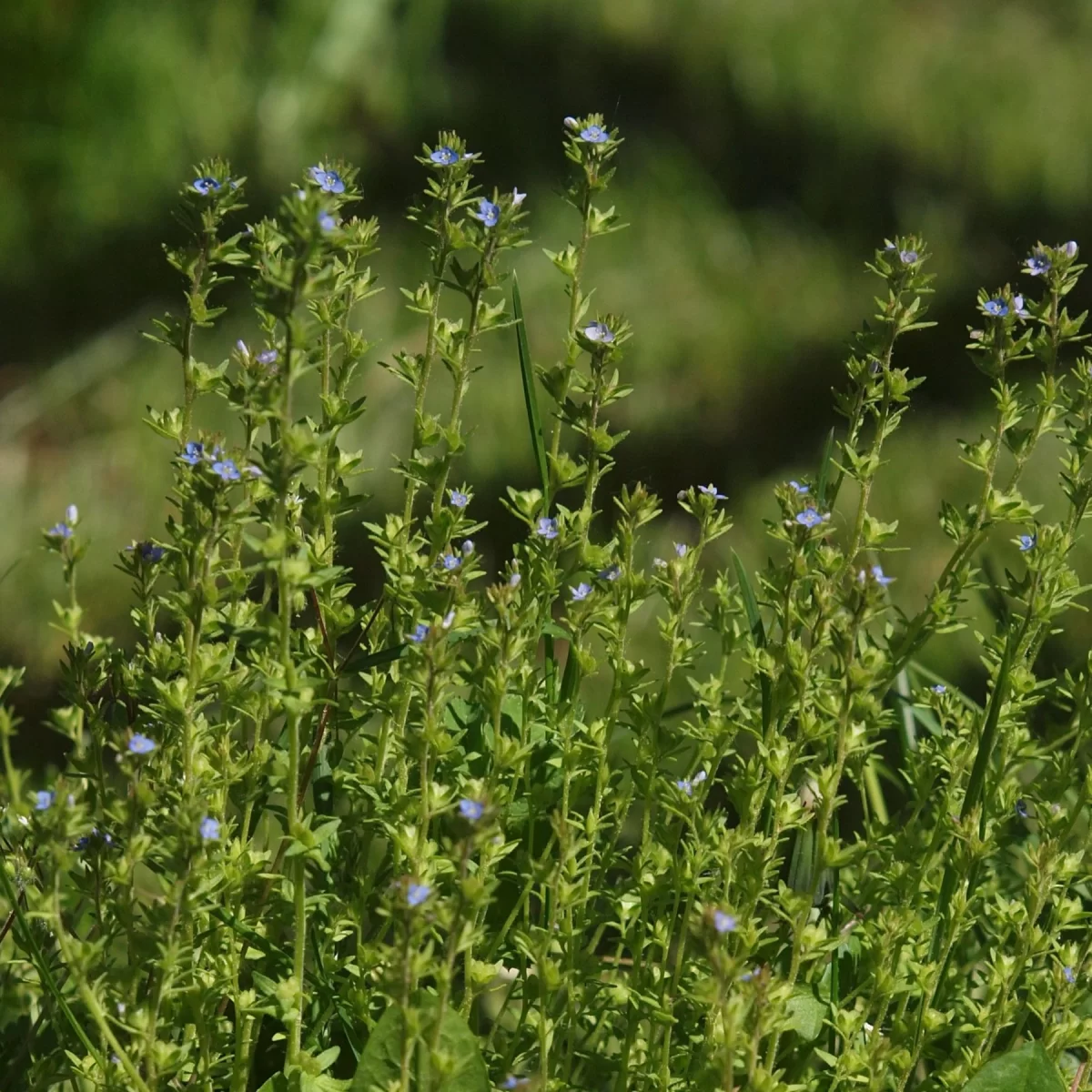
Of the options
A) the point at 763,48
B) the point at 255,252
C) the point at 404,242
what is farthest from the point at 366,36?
the point at 255,252

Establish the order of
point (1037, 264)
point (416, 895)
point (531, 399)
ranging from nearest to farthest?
point (416, 895)
point (1037, 264)
point (531, 399)

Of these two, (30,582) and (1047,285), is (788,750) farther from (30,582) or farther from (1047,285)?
(30,582)

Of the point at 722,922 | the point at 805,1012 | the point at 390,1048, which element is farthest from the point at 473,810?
the point at 805,1012

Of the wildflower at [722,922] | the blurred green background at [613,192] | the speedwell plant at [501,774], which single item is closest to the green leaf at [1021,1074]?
the speedwell plant at [501,774]

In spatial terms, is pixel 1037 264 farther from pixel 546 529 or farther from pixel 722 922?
pixel 722 922

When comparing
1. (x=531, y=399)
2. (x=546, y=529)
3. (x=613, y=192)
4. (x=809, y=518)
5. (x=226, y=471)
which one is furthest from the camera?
(x=613, y=192)

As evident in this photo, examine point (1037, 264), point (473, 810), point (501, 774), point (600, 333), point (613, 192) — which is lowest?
point (473, 810)
